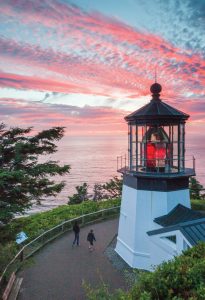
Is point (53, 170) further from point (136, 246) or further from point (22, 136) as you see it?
point (136, 246)

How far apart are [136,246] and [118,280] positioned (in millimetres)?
1805

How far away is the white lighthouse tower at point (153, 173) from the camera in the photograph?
474 inches

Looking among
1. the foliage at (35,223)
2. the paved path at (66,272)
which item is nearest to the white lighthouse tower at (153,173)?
the paved path at (66,272)

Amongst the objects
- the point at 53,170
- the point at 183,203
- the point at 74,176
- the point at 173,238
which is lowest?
the point at 74,176

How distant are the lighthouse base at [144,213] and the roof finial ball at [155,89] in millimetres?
3715

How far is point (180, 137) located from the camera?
12391 millimetres

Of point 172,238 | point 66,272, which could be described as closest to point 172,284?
point 172,238

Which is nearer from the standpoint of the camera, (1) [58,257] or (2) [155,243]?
(2) [155,243]

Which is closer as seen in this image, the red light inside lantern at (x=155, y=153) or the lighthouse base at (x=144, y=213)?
the lighthouse base at (x=144, y=213)

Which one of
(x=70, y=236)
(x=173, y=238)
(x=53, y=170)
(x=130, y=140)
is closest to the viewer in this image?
(x=53, y=170)

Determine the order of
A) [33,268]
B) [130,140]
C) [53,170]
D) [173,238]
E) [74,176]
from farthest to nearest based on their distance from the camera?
[74,176]
[130,140]
[33,268]
[173,238]
[53,170]

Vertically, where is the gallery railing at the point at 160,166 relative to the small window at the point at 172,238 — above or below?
above

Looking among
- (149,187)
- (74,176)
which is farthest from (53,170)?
(74,176)

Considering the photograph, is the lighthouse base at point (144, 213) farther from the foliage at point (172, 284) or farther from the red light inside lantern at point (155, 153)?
the foliage at point (172, 284)
